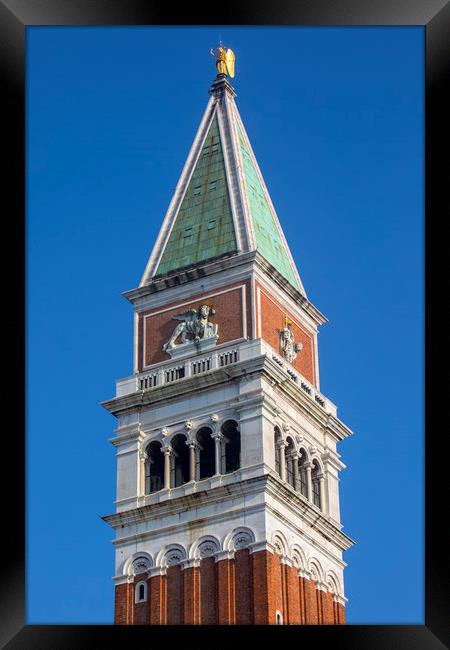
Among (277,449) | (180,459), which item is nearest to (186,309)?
(180,459)

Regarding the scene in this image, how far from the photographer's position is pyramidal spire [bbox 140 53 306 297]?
220 feet

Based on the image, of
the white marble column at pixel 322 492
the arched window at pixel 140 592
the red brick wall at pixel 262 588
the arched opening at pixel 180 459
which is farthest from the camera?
the white marble column at pixel 322 492

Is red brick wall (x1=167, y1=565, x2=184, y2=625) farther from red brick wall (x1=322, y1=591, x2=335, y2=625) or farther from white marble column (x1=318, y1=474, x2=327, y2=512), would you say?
white marble column (x1=318, y1=474, x2=327, y2=512)

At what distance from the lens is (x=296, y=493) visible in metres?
60.0

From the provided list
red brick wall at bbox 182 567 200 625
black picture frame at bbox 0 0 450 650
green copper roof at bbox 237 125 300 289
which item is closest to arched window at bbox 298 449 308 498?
red brick wall at bbox 182 567 200 625

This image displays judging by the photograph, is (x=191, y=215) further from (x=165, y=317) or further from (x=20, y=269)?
(x=20, y=269)

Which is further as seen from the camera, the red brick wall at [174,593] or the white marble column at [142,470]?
the white marble column at [142,470]

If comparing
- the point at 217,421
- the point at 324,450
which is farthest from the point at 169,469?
the point at 324,450

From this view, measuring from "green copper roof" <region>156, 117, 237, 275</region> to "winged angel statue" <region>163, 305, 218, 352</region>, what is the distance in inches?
110

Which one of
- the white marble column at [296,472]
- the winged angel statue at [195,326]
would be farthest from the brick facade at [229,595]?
the winged angel statue at [195,326]

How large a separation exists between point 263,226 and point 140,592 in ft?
57.1

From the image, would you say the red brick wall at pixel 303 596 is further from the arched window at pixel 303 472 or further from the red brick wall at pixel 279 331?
the red brick wall at pixel 279 331

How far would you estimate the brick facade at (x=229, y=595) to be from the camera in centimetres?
5744
